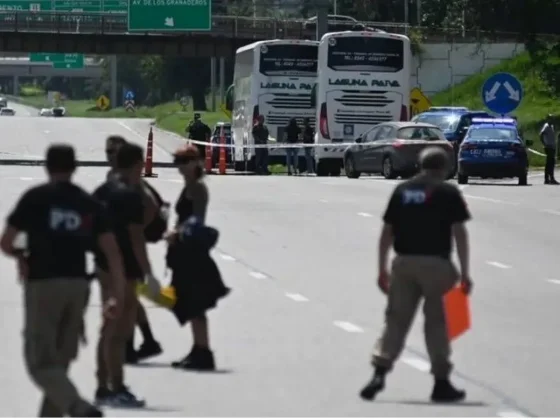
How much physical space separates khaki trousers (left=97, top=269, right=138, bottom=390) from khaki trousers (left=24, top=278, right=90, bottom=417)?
64.6 inches

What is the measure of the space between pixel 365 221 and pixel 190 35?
39.9 m

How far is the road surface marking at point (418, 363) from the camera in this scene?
40.5ft

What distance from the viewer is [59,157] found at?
8672 millimetres

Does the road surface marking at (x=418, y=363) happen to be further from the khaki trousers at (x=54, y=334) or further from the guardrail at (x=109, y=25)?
the guardrail at (x=109, y=25)

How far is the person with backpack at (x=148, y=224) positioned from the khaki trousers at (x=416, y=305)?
1.72 m

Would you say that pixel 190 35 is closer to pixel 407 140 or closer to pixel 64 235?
pixel 407 140

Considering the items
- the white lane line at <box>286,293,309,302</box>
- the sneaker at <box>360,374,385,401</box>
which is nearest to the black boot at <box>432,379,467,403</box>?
the sneaker at <box>360,374,385,401</box>

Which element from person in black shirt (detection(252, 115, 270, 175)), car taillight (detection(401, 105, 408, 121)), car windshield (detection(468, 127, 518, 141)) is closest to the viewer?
car windshield (detection(468, 127, 518, 141))

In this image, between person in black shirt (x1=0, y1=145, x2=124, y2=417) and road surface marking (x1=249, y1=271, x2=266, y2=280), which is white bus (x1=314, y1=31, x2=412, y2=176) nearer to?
road surface marking (x1=249, y1=271, x2=266, y2=280)

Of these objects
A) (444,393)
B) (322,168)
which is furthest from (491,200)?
(444,393)

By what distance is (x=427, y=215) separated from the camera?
1049 centimetres

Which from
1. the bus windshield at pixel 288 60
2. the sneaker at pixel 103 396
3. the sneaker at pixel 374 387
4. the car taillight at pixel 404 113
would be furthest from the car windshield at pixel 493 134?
the sneaker at pixel 103 396

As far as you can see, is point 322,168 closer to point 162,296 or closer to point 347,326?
point 347,326

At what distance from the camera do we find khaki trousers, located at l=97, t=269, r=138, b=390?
34.4ft
